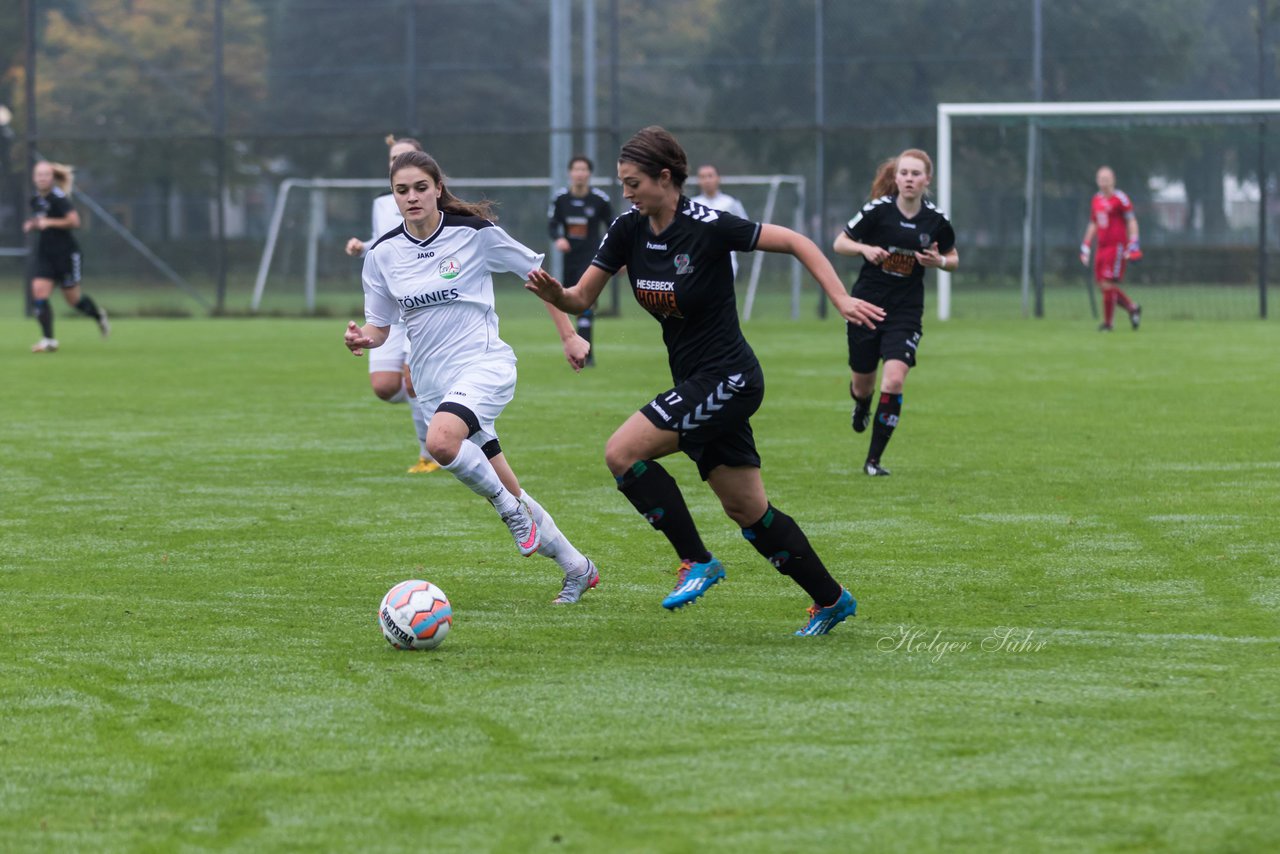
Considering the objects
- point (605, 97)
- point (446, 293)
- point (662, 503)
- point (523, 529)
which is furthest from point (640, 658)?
point (605, 97)

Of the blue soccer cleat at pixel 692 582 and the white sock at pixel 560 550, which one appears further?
the white sock at pixel 560 550

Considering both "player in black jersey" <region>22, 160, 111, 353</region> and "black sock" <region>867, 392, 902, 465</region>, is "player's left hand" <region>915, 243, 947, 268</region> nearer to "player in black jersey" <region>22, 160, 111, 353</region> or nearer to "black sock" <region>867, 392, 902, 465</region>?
"black sock" <region>867, 392, 902, 465</region>

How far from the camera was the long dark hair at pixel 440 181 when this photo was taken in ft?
23.6

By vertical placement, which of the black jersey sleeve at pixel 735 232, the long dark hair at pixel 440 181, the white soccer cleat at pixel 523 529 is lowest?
the white soccer cleat at pixel 523 529

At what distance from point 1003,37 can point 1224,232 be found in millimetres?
4592

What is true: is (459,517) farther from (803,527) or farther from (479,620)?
(479,620)

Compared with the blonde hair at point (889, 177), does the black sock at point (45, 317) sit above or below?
below

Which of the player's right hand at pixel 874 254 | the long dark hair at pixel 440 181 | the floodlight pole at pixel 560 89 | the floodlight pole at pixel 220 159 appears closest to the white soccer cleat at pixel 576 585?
the long dark hair at pixel 440 181

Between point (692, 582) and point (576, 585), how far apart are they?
59 cm

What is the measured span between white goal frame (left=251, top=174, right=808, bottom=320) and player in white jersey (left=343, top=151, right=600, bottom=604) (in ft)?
68.5

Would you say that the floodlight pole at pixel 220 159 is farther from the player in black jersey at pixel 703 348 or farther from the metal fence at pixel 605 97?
the player in black jersey at pixel 703 348

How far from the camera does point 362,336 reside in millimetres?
6918

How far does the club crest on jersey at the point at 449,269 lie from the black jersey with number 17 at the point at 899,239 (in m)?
3.74

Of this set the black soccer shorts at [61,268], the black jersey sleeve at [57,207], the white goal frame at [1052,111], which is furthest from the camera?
the white goal frame at [1052,111]
